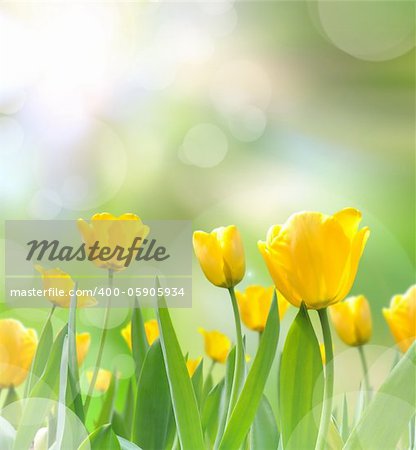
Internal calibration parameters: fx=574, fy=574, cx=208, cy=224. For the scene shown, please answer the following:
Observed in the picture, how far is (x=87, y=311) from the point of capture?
0.39 metres

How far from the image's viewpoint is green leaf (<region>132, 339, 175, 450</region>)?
0.30 meters

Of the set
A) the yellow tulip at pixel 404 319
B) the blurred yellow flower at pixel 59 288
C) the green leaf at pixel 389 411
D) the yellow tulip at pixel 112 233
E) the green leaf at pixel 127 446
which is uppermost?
the yellow tulip at pixel 112 233

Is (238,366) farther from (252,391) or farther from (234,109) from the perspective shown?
(234,109)

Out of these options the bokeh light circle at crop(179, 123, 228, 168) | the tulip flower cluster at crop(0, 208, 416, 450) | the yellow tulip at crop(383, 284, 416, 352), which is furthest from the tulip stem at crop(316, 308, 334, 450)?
the bokeh light circle at crop(179, 123, 228, 168)

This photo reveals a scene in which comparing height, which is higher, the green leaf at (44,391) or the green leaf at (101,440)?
the green leaf at (44,391)

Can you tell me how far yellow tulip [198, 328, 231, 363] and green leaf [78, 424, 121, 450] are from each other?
0.52 ft

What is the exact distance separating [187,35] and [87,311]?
0.24 meters

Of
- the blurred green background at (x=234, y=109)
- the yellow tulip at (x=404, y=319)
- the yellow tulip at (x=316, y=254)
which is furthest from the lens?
the blurred green background at (x=234, y=109)

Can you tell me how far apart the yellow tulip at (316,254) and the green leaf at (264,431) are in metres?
0.09

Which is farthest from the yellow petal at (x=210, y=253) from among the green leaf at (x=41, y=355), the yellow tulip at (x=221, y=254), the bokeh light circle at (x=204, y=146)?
the bokeh light circle at (x=204, y=146)

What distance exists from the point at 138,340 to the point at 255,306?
0.08 m

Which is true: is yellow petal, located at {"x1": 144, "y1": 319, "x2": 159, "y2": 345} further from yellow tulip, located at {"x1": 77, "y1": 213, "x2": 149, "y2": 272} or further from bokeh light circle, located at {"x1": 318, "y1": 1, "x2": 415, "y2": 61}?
bokeh light circle, located at {"x1": 318, "y1": 1, "x2": 415, "y2": 61}

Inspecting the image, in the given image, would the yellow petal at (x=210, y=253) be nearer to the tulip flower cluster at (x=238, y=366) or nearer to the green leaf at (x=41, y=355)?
the tulip flower cluster at (x=238, y=366)

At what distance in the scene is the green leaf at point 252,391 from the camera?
0.26m
